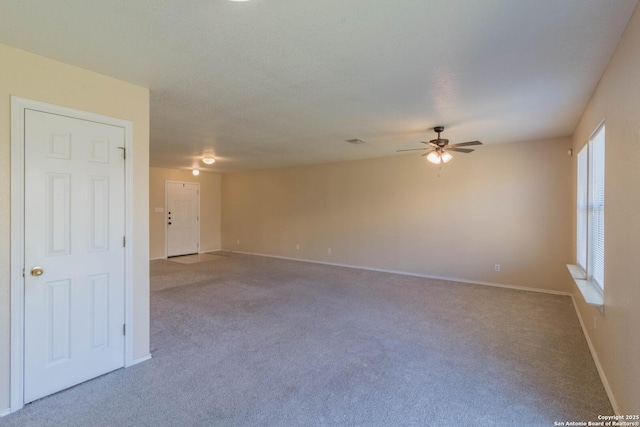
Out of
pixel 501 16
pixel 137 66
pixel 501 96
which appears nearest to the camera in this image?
pixel 501 16

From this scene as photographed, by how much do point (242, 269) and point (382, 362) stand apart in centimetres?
477

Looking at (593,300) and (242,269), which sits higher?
(593,300)

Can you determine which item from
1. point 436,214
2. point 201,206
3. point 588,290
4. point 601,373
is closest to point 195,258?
point 201,206

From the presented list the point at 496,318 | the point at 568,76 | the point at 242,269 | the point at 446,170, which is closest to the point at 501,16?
the point at 568,76

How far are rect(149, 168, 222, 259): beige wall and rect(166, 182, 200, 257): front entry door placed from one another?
0.48 ft

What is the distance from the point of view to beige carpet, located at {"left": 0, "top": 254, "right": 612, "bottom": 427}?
7.00 ft

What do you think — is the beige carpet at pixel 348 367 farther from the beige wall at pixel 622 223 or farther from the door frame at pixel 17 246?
the beige wall at pixel 622 223

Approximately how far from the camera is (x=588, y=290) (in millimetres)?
3047

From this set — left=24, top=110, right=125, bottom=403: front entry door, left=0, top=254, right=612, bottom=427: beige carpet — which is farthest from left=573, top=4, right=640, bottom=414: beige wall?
left=24, top=110, right=125, bottom=403: front entry door

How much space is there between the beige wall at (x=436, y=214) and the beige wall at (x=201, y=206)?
5.40ft

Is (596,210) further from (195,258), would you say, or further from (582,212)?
(195,258)

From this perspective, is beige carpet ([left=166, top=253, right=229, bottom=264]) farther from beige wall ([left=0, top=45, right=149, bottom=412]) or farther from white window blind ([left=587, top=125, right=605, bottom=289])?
white window blind ([left=587, top=125, right=605, bottom=289])

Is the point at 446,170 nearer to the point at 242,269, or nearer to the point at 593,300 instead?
the point at 593,300

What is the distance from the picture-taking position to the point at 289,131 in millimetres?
4516
